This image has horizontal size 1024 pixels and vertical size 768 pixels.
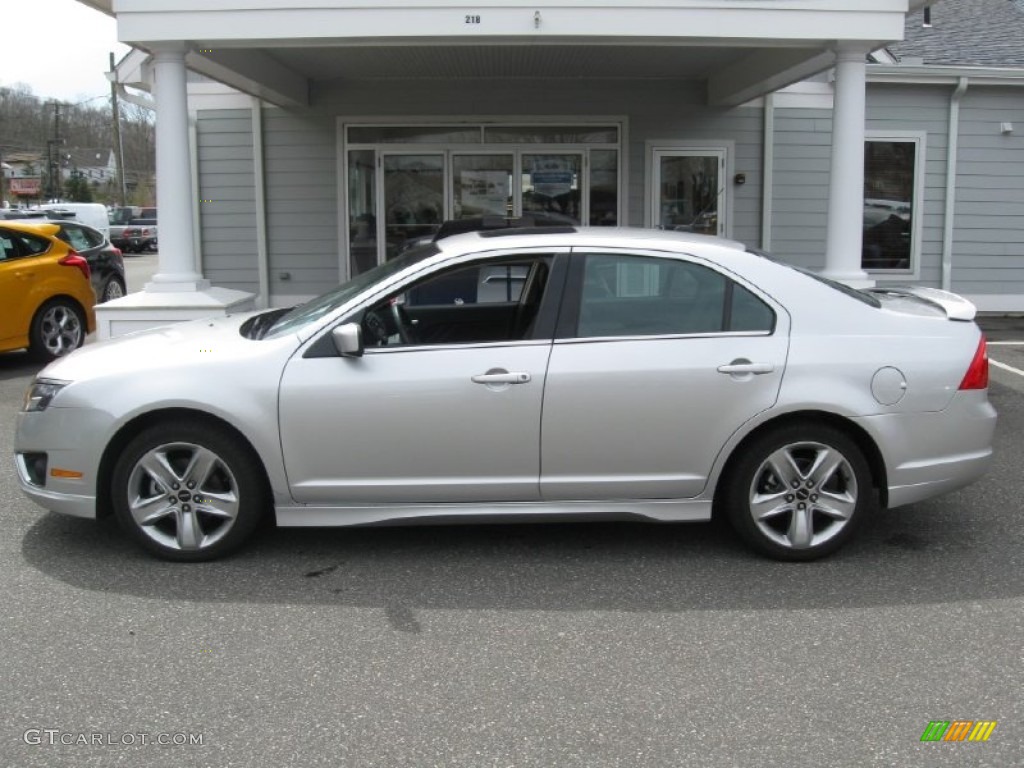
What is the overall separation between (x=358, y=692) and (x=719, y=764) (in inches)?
49.3

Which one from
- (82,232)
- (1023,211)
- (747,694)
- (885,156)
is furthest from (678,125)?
(747,694)

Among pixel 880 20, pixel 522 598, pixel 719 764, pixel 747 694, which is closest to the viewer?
pixel 719 764

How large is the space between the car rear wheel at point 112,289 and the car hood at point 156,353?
8.93 metres

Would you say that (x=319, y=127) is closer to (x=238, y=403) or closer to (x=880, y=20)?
(x=880, y=20)

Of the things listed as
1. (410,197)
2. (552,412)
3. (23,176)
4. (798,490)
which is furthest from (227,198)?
(23,176)

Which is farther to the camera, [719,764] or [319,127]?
[319,127]

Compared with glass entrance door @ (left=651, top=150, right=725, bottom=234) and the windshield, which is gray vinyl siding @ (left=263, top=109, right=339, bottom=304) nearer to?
glass entrance door @ (left=651, top=150, right=725, bottom=234)

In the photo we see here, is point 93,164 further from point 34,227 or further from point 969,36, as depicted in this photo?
point 969,36

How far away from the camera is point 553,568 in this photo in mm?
4652

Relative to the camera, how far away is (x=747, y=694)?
3469mm

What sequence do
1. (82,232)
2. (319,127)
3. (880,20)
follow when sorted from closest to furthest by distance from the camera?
1. (880,20)
2. (319,127)
3. (82,232)

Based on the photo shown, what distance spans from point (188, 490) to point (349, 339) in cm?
105

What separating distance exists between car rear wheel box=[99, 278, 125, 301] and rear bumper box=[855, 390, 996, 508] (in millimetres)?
11277

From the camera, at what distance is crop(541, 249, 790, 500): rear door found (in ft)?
14.7
